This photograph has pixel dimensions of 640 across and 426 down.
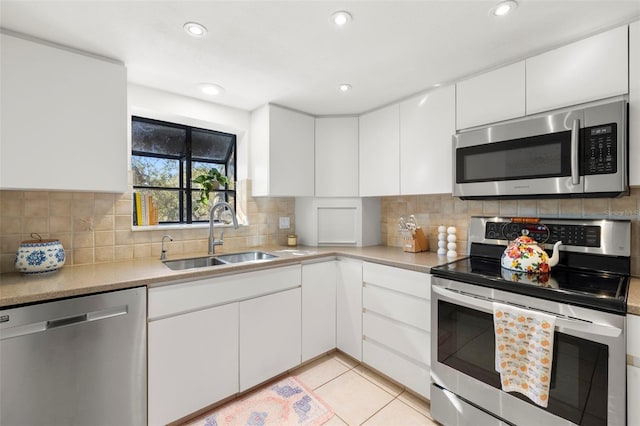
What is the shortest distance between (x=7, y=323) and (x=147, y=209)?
1123mm

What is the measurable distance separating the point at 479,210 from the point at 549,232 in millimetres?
479

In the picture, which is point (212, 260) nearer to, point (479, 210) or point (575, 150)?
point (479, 210)

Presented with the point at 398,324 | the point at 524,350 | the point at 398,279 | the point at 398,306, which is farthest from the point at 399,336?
the point at 524,350

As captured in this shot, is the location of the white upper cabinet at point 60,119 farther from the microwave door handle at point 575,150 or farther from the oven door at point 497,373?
the microwave door handle at point 575,150

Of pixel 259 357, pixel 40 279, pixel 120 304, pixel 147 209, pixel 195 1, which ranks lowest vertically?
pixel 259 357

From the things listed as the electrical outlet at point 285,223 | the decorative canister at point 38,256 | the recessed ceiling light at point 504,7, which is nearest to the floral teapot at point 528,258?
the recessed ceiling light at point 504,7

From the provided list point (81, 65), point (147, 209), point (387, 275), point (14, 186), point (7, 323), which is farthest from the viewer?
point (147, 209)

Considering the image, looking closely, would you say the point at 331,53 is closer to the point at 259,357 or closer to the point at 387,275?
the point at 387,275

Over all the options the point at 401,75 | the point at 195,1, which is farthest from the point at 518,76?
the point at 195,1

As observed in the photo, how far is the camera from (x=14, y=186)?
1439mm

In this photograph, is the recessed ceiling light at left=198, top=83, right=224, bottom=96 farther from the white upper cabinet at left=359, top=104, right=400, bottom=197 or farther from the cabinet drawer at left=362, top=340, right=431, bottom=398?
the cabinet drawer at left=362, top=340, right=431, bottom=398

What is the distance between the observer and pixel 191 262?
7.11ft

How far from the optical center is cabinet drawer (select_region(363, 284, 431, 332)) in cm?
180

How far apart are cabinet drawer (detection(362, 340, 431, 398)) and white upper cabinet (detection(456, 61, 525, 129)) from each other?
1652 millimetres
